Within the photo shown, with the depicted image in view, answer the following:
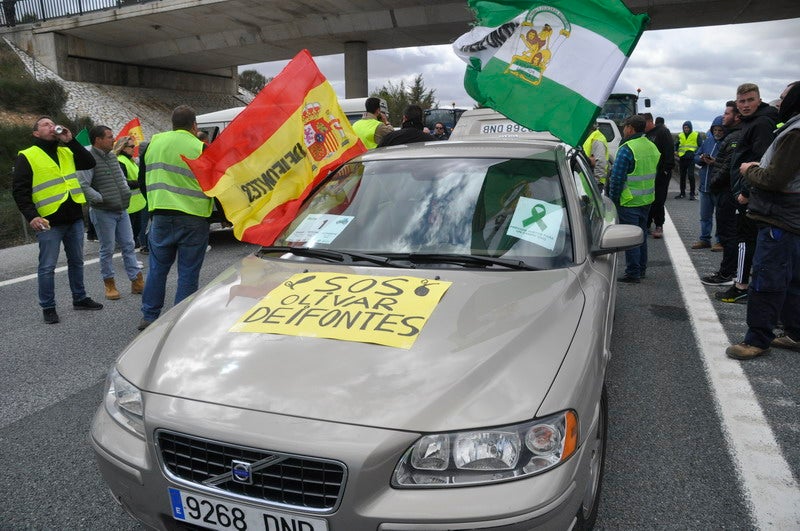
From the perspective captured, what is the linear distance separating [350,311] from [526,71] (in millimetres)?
2724

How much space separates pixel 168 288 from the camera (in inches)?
275

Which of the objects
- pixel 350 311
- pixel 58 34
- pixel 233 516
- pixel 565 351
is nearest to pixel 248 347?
pixel 350 311

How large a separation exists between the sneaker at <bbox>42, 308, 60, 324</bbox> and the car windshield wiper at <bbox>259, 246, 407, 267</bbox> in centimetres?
376

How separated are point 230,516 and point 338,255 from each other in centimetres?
141

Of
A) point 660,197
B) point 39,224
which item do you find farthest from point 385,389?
point 660,197

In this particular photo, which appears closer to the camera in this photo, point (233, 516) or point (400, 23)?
point (233, 516)

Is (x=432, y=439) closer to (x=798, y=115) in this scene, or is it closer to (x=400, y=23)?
(x=798, y=115)

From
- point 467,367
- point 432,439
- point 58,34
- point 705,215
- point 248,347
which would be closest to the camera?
point 432,439

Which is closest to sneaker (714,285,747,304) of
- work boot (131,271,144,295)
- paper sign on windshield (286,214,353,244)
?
paper sign on windshield (286,214,353,244)

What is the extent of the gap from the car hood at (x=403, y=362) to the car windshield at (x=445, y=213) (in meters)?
0.26

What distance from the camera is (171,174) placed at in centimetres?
488

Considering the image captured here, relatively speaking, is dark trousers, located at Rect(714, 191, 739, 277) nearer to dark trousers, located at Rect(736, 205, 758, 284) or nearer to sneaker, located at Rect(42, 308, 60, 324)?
dark trousers, located at Rect(736, 205, 758, 284)

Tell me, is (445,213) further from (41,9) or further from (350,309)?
(41,9)

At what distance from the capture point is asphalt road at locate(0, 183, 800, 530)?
106 inches
